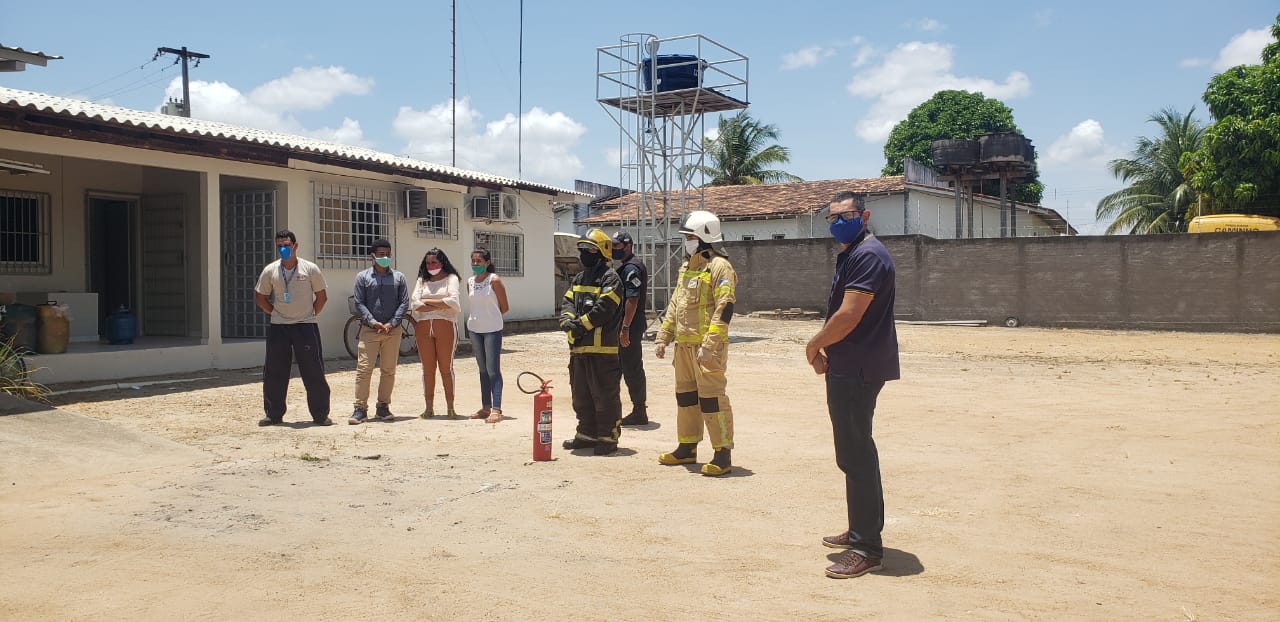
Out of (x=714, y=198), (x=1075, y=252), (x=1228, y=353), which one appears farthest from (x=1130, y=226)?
(x=1228, y=353)

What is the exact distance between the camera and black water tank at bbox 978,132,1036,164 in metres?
A: 26.1

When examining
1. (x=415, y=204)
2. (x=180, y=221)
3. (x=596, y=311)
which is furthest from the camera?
(x=415, y=204)

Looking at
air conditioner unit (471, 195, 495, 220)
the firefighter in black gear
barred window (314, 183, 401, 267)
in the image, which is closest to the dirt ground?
the firefighter in black gear

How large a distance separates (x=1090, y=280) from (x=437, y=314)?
17018mm

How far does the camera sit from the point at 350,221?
1438 cm

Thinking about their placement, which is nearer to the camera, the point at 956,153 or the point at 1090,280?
the point at 1090,280

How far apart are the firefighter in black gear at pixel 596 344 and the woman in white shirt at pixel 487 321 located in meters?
1.60

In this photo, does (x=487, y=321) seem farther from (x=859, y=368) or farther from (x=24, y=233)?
(x=24, y=233)

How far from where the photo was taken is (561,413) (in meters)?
8.99

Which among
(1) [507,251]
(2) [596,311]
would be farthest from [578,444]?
(1) [507,251]

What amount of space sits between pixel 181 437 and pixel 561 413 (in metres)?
3.27

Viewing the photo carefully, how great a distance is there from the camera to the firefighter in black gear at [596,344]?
6695mm

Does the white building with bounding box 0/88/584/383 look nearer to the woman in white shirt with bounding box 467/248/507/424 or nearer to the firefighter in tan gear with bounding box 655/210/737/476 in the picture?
the woman in white shirt with bounding box 467/248/507/424

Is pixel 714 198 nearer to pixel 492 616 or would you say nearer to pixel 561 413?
pixel 561 413
